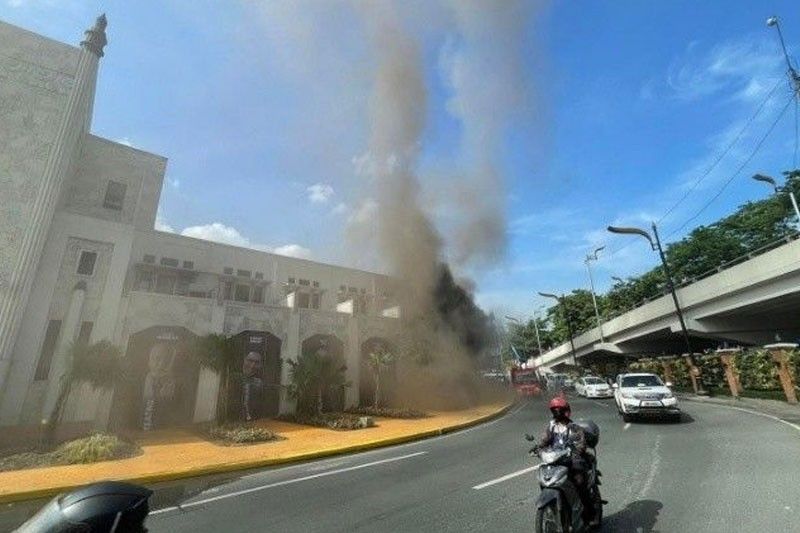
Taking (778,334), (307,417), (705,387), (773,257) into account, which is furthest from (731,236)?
(307,417)

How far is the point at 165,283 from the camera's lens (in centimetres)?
2277

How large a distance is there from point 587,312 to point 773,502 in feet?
237

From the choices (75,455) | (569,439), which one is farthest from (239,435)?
(569,439)

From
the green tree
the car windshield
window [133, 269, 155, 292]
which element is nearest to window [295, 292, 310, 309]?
the green tree

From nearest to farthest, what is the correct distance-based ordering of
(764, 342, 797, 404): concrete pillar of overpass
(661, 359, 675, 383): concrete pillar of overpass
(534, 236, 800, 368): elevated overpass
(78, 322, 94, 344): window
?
(78, 322, 94, 344): window
(764, 342, 797, 404): concrete pillar of overpass
(534, 236, 800, 368): elevated overpass
(661, 359, 675, 383): concrete pillar of overpass

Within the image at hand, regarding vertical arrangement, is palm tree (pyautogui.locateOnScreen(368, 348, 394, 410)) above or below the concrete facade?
below

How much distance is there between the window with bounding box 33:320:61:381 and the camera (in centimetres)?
1650

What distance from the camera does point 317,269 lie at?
1169 inches

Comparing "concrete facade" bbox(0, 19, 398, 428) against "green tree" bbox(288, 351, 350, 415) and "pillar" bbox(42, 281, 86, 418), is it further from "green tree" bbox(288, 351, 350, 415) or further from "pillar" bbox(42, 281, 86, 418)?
"green tree" bbox(288, 351, 350, 415)

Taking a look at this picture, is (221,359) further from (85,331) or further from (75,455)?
(75,455)

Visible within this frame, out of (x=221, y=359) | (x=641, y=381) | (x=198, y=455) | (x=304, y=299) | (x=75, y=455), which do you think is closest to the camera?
(x=75, y=455)

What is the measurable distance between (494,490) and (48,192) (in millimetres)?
20858

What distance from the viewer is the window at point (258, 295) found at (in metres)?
25.9

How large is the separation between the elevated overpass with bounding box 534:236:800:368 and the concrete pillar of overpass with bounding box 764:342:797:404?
105 inches
